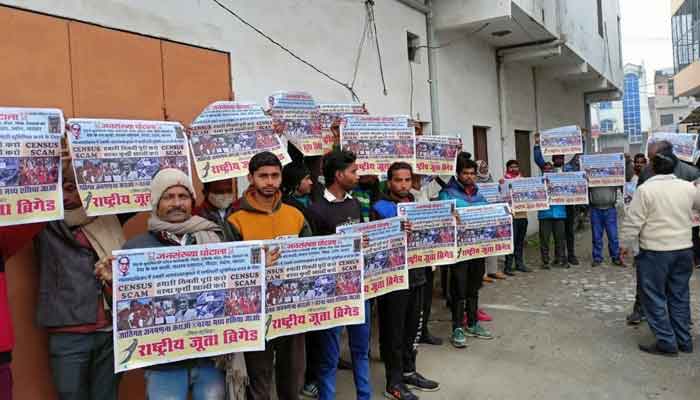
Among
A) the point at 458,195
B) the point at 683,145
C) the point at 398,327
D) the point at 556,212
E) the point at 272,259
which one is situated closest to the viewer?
the point at 272,259

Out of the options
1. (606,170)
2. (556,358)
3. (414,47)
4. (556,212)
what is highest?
(414,47)

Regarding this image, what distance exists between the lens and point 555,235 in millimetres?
8367

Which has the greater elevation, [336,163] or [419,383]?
[336,163]

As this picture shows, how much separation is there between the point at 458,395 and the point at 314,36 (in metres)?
4.29

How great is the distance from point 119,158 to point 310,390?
7.95 ft

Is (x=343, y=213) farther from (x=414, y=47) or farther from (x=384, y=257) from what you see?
(x=414, y=47)

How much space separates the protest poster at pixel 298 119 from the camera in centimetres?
434

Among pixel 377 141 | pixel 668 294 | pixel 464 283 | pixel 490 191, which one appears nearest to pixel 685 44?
pixel 490 191

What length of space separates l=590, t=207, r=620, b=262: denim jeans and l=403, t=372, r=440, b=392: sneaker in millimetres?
5389

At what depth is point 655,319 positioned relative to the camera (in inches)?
182

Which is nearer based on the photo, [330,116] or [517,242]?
[330,116]

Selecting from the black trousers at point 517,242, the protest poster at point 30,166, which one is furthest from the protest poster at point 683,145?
the protest poster at point 30,166

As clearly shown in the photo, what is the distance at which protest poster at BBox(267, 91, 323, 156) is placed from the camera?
434 cm

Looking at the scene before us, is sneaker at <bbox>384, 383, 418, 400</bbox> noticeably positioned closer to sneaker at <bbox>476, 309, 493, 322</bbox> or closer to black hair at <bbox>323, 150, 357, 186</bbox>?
black hair at <bbox>323, 150, 357, 186</bbox>
